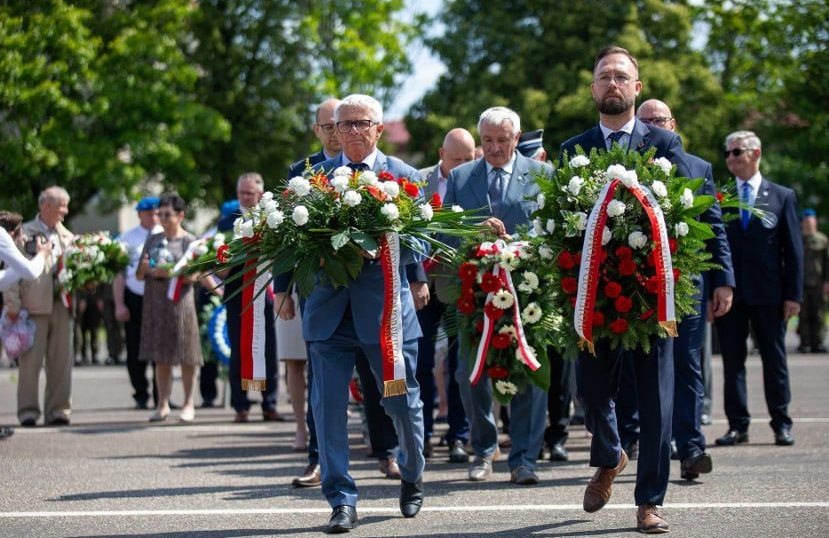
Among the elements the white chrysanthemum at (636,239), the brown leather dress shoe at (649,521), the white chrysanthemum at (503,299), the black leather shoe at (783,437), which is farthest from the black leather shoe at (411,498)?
the black leather shoe at (783,437)

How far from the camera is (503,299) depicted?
920 cm

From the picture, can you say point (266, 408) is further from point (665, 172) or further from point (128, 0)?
point (128, 0)

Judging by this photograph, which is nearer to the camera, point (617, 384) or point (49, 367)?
point (617, 384)

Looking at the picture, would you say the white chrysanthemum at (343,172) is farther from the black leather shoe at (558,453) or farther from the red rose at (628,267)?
the black leather shoe at (558,453)

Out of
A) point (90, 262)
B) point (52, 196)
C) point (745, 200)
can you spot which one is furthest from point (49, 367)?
point (745, 200)

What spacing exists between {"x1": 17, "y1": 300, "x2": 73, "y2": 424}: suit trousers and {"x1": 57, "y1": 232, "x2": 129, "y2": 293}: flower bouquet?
0.31m

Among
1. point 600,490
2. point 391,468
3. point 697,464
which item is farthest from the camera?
point 391,468

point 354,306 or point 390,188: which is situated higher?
point 390,188

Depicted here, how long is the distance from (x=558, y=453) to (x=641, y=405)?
10.5 ft

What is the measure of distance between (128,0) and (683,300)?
28886 mm

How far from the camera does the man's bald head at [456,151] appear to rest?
1116cm

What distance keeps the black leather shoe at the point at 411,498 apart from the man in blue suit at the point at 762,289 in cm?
406

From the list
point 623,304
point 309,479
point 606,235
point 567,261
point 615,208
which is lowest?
point 309,479

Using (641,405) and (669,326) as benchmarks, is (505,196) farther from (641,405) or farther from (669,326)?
(669,326)
